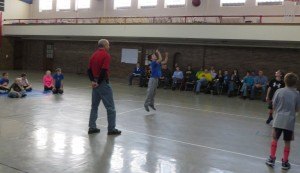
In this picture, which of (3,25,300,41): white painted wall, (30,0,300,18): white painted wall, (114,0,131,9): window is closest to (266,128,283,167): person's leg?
(3,25,300,41): white painted wall

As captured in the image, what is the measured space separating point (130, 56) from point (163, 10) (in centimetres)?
393

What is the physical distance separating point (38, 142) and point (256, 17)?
14.1 metres

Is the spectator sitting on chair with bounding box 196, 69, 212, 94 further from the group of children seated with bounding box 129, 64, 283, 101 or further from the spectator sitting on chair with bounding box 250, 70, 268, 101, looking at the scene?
the spectator sitting on chair with bounding box 250, 70, 268, 101

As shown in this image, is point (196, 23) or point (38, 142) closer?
point (38, 142)

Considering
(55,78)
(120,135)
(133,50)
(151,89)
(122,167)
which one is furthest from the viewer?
(133,50)

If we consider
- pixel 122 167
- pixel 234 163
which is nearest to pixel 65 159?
pixel 122 167

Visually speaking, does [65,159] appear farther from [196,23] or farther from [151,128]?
[196,23]

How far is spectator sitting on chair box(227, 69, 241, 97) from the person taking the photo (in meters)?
16.8

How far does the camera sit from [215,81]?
17422 mm

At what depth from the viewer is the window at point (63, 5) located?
26.0 m

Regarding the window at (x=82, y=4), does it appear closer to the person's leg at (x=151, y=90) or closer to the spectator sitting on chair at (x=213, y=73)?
the spectator sitting on chair at (x=213, y=73)

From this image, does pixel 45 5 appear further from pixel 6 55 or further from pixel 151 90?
pixel 151 90

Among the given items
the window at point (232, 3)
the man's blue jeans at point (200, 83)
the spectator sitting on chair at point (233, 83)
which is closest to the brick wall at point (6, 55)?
the man's blue jeans at point (200, 83)

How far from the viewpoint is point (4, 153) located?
554 centimetres
